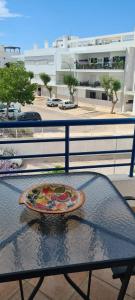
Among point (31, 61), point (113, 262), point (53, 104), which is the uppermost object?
point (31, 61)

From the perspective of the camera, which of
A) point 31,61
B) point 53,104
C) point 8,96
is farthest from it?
point 31,61

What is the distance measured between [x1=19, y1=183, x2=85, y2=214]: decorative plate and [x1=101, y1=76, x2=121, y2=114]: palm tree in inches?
828

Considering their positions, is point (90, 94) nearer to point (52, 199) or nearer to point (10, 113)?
point (10, 113)

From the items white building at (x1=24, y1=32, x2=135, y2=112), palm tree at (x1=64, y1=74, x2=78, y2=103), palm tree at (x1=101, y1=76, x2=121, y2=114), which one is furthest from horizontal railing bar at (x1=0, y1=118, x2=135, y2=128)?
palm tree at (x1=64, y1=74, x2=78, y2=103)

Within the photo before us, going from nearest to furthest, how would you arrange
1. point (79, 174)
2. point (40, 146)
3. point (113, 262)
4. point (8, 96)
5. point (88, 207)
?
point (113, 262) < point (88, 207) < point (79, 174) < point (40, 146) < point (8, 96)

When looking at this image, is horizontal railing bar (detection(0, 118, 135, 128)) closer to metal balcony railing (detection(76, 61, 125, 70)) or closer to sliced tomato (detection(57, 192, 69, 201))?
sliced tomato (detection(57, 192, 69, 201))

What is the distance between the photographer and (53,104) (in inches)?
1012

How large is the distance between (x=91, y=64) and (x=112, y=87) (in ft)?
15.2

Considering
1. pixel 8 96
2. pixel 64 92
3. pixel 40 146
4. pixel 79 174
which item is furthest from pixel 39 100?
pixel 79 174

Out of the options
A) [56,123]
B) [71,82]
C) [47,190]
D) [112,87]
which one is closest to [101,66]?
[71,82]

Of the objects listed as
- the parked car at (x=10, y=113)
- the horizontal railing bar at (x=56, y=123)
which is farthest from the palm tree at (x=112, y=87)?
the horizontal railing bar at (x=56, y=123)

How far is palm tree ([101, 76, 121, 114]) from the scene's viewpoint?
2155 centimetres

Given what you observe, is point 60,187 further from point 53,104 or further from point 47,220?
point 53,104

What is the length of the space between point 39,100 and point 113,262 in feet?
98.8
